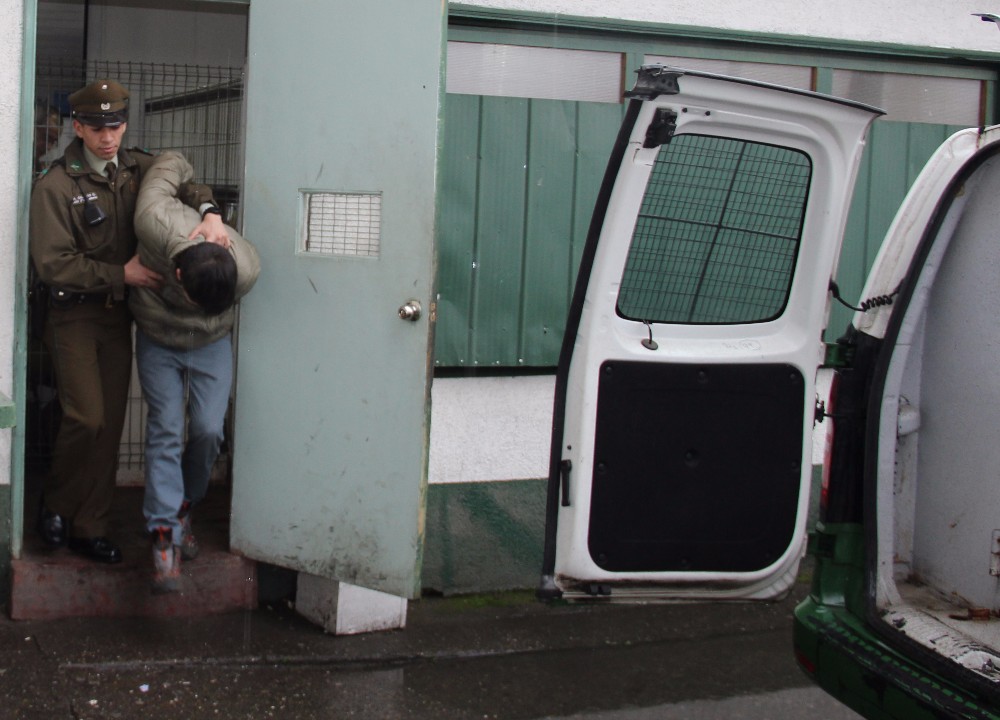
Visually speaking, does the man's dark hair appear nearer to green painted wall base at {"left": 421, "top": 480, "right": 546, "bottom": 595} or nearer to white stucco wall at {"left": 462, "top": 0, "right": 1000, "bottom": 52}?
green painted wall base at {"left": 421, "top": 480, "right": 546, "bottom": 595}

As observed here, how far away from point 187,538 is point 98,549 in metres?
0.34

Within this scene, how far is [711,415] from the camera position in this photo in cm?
396

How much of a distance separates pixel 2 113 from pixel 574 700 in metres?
3.04

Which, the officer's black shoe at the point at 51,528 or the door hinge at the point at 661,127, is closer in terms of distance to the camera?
the door hinge at the point at 661,127

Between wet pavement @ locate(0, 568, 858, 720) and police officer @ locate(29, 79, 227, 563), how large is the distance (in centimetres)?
47

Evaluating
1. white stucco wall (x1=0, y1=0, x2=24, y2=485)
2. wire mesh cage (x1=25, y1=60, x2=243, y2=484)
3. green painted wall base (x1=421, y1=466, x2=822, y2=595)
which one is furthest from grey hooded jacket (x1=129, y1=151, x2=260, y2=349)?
green painted wall base (x1=421, y1=466, x2=822, y2=595)

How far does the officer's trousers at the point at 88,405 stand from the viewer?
486 centimetres

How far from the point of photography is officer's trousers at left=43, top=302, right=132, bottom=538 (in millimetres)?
4855

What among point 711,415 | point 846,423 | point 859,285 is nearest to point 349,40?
point 711,415

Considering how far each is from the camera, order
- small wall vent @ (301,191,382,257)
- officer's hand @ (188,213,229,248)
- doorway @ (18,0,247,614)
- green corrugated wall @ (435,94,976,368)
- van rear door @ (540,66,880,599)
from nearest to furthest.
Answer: van rear door @ (540,66,880,599)
officer's hand @ (188,213,229,248)
small wall vent @ (301,191,382,257)
green corrugated wall @ (435,94,976,368)
doorway @ (18,0,247,614)

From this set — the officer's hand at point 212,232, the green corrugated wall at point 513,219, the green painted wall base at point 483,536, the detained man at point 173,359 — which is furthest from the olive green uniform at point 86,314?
the green painted wall base at point 483,536

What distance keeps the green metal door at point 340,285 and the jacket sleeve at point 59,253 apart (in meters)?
0.52

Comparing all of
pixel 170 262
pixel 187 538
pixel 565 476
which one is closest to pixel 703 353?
pixel 565 476

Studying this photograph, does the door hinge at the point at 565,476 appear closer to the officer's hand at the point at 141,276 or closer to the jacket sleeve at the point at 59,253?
the officer's hand at the point at 141,276
